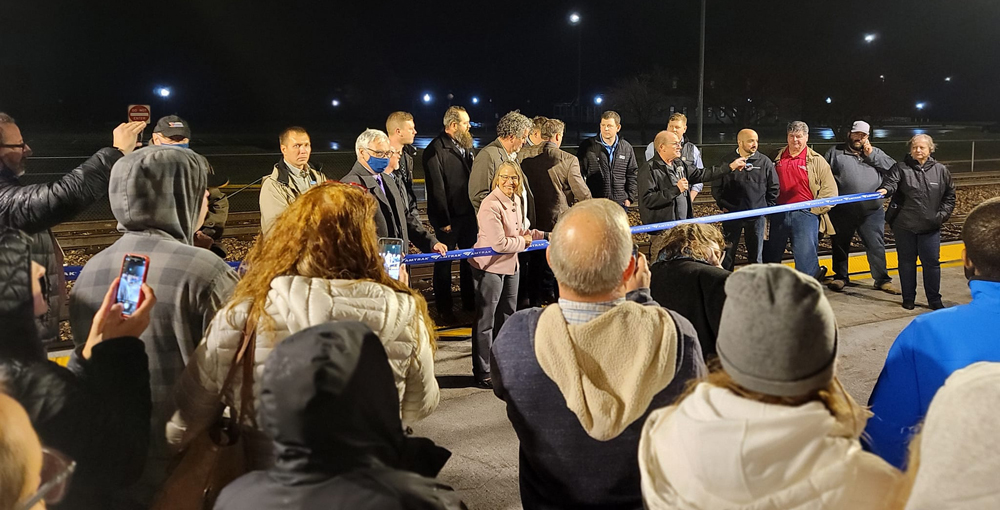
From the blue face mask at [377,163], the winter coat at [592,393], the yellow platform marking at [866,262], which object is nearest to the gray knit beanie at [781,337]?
the winter coat at [592,393]

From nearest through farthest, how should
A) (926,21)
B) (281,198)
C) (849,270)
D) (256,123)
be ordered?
(281,198), (849,270), (926,21), (256,123)

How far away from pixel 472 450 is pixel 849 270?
23.3ft

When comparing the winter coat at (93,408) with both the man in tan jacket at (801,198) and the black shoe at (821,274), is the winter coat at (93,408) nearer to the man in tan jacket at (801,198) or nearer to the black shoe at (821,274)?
the man in tan jacket at (801,198)

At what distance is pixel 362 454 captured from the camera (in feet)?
6.18

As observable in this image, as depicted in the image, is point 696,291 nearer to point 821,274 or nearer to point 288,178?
point 288,178

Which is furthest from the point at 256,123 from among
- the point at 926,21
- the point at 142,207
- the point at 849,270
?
the point at 142,207

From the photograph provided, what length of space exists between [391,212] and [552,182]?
2.13 m

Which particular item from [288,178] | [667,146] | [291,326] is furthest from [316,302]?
[667,146]

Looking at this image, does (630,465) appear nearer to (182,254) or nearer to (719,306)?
(719,306)

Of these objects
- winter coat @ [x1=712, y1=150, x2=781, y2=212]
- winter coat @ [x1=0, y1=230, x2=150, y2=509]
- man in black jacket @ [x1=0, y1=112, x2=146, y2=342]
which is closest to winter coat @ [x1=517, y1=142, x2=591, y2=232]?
winter coat @ [x1=712, y1=150, x2=781, y2=212]

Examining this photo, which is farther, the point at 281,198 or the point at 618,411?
the point at 281,198

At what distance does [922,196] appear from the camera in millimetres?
7691

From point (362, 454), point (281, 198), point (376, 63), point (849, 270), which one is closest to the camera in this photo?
point (362, 454)

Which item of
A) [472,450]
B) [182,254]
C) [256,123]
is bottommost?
[472,450]
